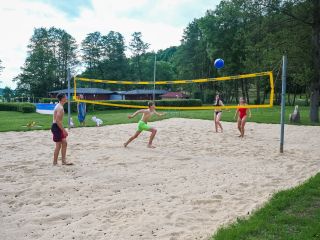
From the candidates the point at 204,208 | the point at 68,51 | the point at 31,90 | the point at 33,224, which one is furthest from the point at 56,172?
the point at 68,51

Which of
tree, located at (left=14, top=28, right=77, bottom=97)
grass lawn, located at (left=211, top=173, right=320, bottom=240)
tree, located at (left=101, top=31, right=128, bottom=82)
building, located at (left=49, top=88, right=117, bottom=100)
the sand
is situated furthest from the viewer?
tree, located at (left=101, top=31, right=128, bottom=82)

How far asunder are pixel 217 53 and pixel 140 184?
39.5m

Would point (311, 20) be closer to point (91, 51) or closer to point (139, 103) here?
point (139, 103)

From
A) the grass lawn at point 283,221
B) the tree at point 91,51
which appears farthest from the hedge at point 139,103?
the tree at point 91,51

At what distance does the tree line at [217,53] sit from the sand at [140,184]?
855 centimetres

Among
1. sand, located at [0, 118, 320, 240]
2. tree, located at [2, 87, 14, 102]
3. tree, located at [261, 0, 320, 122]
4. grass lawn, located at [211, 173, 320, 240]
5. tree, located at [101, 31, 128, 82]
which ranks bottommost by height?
sand, located at [0, 118, 320, 240]

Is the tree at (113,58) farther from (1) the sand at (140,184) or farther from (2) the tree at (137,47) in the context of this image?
(1) the sand at (140,184)

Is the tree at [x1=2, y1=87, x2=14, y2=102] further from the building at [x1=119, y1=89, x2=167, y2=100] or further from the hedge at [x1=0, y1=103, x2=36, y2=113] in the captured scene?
the hedge at [x1=0, y1=103, x2=36, y2=113]

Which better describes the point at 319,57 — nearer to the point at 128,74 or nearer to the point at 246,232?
the point at 246,232

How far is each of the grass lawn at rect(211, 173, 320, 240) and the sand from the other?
0.72 ft

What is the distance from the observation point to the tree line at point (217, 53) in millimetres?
16859

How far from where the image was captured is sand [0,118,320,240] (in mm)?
3748

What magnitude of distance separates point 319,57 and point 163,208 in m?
14.9

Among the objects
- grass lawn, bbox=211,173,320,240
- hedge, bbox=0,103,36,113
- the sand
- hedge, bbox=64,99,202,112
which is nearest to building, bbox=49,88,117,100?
hedge, bbox=0,103,36,113
